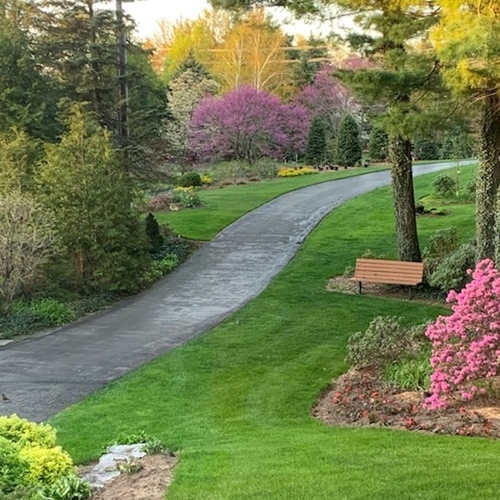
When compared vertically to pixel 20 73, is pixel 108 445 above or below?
below

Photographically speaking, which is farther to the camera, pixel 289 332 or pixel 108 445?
pixel 289 332

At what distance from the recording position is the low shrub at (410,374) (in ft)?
23.6

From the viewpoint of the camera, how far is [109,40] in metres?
18.2

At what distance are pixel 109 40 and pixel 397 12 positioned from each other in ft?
31.5

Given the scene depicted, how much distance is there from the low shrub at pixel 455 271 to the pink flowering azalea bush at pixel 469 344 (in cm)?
570

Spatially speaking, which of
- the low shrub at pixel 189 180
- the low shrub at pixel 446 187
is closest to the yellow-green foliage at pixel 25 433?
the low shrub at pixel 446 187

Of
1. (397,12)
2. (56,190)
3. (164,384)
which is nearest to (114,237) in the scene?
(56,190)

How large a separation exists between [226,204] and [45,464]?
66.5 ft

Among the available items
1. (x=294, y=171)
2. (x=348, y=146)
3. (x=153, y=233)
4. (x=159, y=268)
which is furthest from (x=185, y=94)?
(x=159, y=268)

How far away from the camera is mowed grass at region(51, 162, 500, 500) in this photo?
4.33 metres

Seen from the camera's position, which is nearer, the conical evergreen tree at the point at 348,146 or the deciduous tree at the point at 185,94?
the deciduous tree at the point at 185,94

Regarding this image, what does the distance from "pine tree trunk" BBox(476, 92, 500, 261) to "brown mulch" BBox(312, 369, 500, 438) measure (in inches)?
187

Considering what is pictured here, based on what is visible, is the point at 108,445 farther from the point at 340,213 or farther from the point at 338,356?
the point at 340,213

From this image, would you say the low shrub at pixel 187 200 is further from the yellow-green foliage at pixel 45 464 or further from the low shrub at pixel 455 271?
the yellow-green foliage at pixel 45 464
